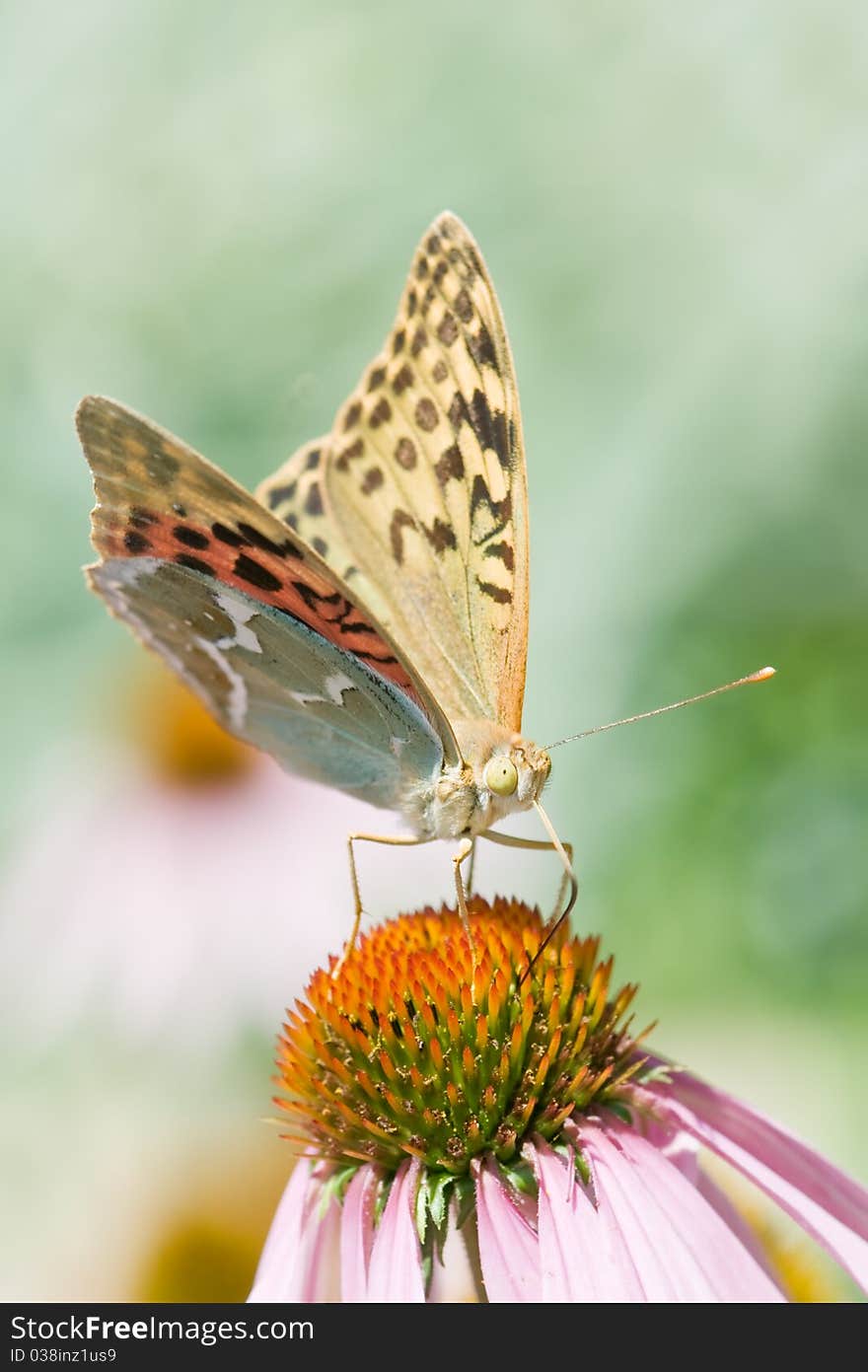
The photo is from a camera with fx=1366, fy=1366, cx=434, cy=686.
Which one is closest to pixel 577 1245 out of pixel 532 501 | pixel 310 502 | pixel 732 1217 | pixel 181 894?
pixel 732 1217

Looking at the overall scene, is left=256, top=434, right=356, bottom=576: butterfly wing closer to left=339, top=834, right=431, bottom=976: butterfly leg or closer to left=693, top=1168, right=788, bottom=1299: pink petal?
left=339, top=834, right=431, bottom=976: butterfly leg

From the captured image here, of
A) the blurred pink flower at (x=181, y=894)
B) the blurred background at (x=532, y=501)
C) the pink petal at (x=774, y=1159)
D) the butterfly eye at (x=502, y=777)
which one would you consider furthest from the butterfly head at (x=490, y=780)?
the blurred pink flower at (x=181, y=894)

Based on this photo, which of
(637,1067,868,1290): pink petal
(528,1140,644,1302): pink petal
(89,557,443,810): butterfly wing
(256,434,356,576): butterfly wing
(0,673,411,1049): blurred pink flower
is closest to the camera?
(528,1140,644,1302): pink petal

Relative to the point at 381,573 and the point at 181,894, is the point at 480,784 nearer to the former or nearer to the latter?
the point at 381,573

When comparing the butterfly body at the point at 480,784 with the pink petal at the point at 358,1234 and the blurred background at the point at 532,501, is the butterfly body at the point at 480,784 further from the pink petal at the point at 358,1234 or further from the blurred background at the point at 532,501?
the blurred background at the point at 532,501

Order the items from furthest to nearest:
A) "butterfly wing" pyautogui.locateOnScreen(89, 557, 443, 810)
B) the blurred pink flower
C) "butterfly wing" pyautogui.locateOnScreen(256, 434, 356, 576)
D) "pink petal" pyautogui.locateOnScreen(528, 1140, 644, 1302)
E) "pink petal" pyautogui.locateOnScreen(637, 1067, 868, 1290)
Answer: the blurred pink flower < "butterfly wing" pyautogui.locateOnScreen(256, 434, 356, 576) < "butterfly wing" pyautogui.locateOnScreen(89, 557, 443, 810) < "pink petal" pyautogui.locateOnScreen(637, 1067, 868, 1290) < "pink petal" pyautogui.locateOnScreen(528, 1140, 644, 1302)

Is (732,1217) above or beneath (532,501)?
beneath

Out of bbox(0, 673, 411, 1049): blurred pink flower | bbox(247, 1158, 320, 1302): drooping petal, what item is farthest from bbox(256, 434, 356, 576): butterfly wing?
bbox(0, 673, 411, 1049): blurred pink flower
